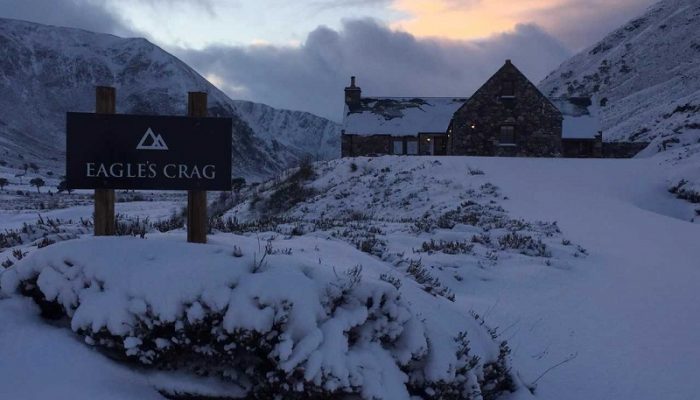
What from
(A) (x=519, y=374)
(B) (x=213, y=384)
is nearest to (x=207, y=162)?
(B) (x=213, y=384)

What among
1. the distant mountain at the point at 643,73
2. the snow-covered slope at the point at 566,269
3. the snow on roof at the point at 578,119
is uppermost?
the distant mountain at the point at 643,73

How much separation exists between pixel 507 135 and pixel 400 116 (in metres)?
9.78

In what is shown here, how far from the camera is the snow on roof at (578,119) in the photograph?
129 ft

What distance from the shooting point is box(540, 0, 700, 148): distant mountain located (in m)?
59.3

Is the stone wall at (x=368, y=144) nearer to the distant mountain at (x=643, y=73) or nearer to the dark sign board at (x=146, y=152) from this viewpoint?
the distant mountain at (x=643, y=73)

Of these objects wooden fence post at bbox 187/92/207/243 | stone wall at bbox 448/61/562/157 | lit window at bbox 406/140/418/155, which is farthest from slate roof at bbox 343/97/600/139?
wooden fence post at bbox 187/92/207/243

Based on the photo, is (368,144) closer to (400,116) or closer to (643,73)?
(400,116)

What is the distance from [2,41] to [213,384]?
7758 inches

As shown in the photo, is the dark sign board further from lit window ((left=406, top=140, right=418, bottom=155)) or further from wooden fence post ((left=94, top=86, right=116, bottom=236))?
lit window ((left=406, top=140, right=418, bottom=155))

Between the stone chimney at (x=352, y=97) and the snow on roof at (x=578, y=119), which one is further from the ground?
the stone chimney at (x=352, y=97)

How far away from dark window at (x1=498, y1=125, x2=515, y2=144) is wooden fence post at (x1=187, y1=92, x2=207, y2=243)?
33.9 m

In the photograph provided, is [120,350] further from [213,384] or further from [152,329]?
[213,384]

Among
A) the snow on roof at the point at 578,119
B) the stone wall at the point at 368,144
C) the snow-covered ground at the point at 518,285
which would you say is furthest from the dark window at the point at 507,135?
the snow-covered ground at the point at 518,285

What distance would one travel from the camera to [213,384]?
3.48m
